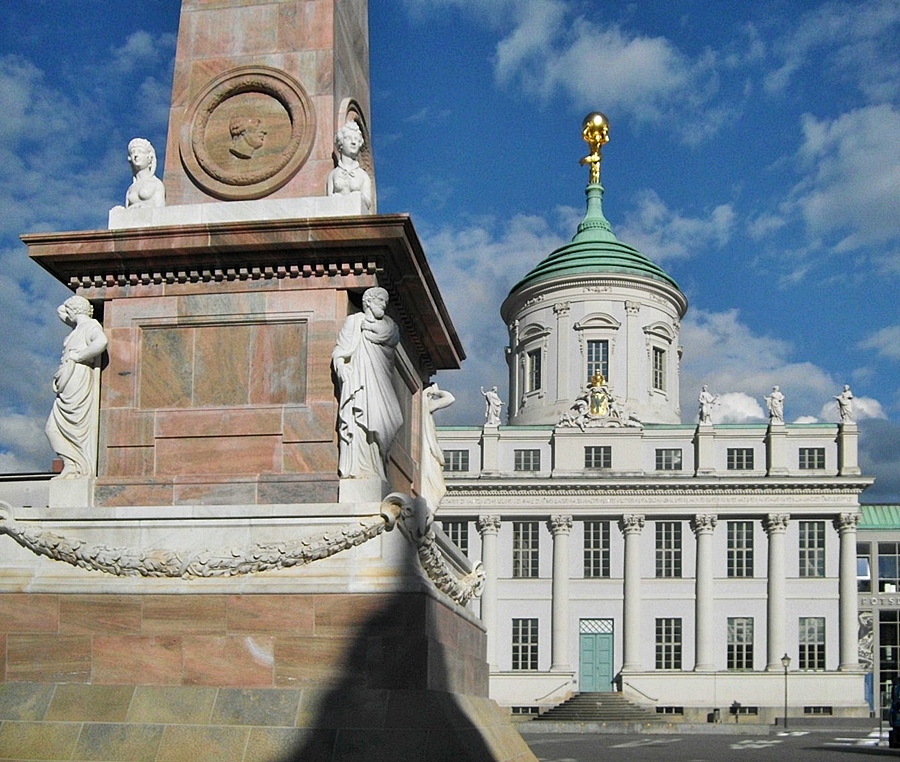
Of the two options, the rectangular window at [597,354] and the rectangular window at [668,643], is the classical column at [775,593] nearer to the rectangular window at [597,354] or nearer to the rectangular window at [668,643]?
the rectangular window at [668,643]

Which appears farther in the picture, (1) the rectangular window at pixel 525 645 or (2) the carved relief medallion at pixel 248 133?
(1) the rectangular window at pixel 525 645

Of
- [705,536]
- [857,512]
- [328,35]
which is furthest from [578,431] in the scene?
[328,35]

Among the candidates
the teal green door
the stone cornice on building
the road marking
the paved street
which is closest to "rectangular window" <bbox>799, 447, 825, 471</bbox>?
the teal green door

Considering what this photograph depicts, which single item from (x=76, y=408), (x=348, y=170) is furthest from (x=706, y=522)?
(x=76, y=408)

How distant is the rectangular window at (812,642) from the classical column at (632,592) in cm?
867

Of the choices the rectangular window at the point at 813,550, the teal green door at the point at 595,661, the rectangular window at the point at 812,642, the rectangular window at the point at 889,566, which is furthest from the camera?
the rectangular window at the point at 889,566

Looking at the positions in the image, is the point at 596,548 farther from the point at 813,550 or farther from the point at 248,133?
the point at 248,133

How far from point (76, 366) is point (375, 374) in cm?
306

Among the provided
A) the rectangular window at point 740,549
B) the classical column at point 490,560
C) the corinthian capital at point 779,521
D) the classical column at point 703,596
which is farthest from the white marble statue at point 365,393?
the rectangular window at point 740,549

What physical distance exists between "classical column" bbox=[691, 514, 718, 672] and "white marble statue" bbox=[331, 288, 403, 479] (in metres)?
60.6

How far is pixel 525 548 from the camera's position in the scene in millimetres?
73188

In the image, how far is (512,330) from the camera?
83250 mm

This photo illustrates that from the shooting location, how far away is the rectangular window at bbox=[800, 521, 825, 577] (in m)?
71.7

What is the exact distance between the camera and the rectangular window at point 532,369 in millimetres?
79875
